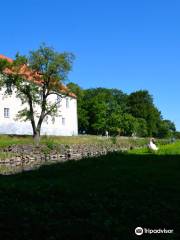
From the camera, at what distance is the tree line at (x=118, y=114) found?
301 feet

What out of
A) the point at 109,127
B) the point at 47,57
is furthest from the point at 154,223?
the point at 109,127

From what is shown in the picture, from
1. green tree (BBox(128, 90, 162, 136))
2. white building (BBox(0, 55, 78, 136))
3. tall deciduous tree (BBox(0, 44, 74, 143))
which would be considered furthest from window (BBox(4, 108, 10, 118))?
green tree (BBox(128, 90, 162, 136))

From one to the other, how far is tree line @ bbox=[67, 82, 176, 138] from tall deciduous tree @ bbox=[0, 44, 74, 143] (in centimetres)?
2135

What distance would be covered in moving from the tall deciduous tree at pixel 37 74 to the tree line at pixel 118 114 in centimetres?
2135

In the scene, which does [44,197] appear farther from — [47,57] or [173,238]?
[47,57]

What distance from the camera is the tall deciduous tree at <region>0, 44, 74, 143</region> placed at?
5228 centimetres

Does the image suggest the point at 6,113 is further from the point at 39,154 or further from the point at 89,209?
the point at 89,209

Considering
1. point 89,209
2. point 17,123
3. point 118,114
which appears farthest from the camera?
point 118,114

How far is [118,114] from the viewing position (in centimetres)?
9431

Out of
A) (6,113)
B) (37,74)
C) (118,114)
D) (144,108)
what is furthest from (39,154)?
(144,108)

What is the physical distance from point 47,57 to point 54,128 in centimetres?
2091

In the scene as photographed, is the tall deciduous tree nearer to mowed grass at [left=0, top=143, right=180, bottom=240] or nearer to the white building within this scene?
the white building

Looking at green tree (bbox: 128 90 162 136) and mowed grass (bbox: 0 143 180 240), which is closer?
mowed grass (bbox: 0 143 180 240)

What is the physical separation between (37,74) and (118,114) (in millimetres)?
42379
